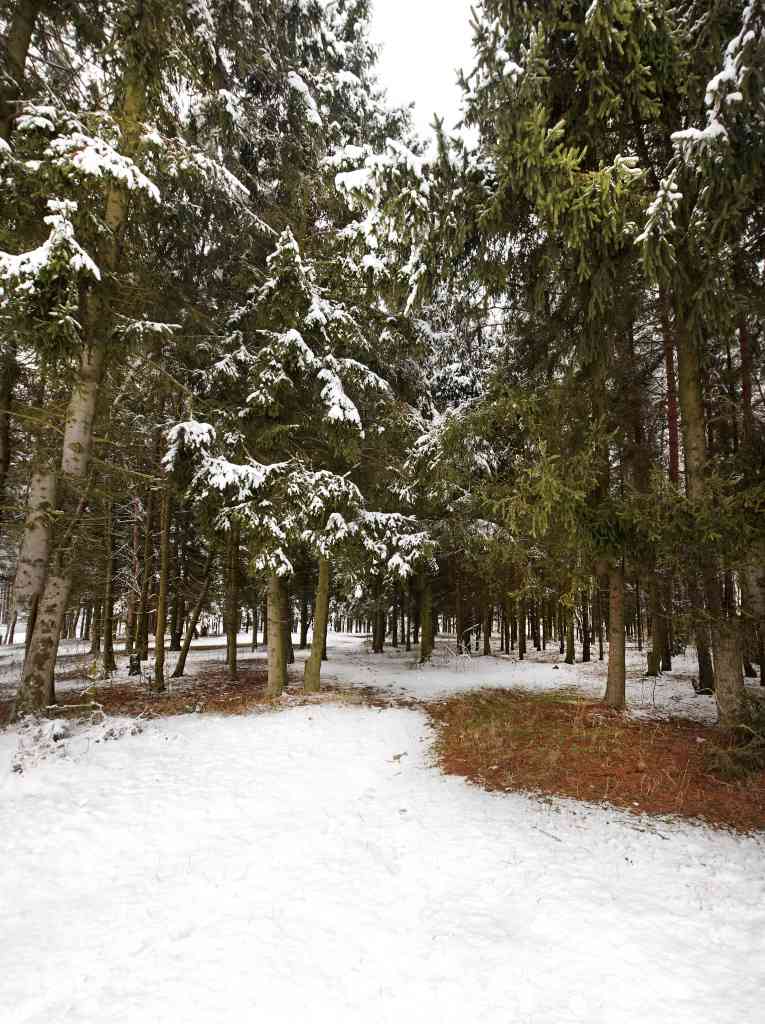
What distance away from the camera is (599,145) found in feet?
20.5

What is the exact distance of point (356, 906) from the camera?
3.69 metres

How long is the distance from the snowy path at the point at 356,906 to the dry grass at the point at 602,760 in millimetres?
496

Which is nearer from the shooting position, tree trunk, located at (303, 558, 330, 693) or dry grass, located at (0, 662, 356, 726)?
dry grass, located at (0, 662, 356, 726)

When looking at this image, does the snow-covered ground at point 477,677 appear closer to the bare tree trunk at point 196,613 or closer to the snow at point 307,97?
the bare tree trunk at point 196,613

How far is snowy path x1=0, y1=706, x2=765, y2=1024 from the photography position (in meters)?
2.79

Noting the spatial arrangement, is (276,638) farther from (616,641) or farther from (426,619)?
(426,619)

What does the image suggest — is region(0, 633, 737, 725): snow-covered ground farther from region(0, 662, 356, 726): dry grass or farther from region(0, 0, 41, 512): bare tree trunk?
region(0, 0, 41, 512): bare tree trunk

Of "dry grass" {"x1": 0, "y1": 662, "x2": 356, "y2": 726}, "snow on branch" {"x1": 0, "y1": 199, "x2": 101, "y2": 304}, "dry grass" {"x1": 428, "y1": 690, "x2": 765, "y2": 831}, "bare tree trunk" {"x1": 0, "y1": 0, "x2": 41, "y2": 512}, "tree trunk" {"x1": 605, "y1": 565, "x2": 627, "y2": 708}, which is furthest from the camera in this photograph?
"tree trunk" {"x1": 605, "y1": 565, "x2": 627, "y2": 708}

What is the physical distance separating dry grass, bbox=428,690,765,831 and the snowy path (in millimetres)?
496

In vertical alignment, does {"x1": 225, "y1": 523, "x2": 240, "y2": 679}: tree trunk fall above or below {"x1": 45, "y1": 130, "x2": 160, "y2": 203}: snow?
below

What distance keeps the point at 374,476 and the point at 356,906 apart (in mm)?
9363

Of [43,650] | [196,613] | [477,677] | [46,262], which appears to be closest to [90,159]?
[46,262]

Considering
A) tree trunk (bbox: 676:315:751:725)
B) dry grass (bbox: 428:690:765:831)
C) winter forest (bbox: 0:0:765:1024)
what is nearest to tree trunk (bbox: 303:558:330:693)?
winter forest (bbox: 0:0:765:1024)

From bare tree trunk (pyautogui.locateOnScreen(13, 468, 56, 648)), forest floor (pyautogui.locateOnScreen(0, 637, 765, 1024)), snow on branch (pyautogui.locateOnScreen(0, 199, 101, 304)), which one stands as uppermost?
snow on branch (pyautogui.locateOnScreen(0, 199, 101, 304))
